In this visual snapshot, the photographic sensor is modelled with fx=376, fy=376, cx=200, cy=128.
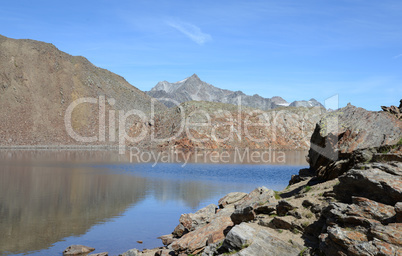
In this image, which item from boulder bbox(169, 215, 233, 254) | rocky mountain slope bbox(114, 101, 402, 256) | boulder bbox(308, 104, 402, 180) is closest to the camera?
rocky mountain slope bbox(114, 101, 402, 256)

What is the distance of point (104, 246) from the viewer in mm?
22469

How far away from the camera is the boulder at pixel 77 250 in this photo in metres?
20.6

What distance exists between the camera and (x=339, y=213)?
493 inches

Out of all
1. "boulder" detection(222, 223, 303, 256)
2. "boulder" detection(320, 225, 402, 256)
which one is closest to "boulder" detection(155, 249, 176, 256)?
"boulder" detection(222, 223, 303, 256)

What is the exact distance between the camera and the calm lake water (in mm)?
23469

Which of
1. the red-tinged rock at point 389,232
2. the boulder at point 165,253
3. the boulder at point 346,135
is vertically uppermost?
the boulder at point 346,135

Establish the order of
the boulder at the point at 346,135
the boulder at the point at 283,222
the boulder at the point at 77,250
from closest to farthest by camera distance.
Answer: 1. the boulder at the point at 283,222
2. the boulder at the point at 346,135
3. the boulder at the point at 77,250

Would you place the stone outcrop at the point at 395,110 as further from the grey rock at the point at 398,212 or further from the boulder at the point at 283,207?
the grey rock at the point at 398,212

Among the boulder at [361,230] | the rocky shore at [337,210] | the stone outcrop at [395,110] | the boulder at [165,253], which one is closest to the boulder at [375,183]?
the rocky shore at [337,210]

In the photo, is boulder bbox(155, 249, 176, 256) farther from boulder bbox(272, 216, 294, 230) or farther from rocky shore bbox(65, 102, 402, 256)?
boulder bbox(272, 216, 294, 230)

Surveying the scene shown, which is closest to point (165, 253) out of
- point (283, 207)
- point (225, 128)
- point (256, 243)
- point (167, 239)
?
point (167, 239)

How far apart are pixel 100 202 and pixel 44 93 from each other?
366ft

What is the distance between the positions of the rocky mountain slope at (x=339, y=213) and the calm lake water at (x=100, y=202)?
555cm

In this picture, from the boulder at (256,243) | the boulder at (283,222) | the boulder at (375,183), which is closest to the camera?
the boulder at (375,183)
